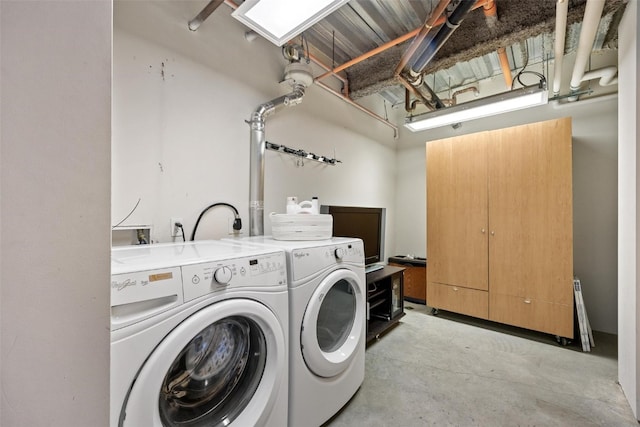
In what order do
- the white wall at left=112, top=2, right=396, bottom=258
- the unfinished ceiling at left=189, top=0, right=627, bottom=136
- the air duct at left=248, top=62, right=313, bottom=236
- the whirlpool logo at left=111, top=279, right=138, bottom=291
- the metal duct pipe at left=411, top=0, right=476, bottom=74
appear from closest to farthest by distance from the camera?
the whirlpool logo at left=111, top=279, right=138, bottom=291 < the metal duct pipe at left=411, top=0, right=476, bottom=74 < the white wall at left=112, top=2, right=396, bottom=258 < the unfinished ceiling at left=189, top=0, right=627, bottom=136 < the air duct at left=248, top=62, right=313, bottom=236

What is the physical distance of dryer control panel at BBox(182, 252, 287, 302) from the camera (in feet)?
2.95

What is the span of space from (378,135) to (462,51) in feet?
5.71

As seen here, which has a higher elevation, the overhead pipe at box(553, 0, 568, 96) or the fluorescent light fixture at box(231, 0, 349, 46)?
the overhead pipe at box(553, 0, 568, 96)

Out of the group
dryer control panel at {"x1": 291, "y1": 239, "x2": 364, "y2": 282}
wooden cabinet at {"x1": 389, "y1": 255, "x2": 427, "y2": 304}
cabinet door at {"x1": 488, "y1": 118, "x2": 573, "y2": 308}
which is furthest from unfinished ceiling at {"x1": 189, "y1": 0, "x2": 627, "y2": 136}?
wooden cabinet at {"x1": 389, "y1": 255, "x2": 427, "y2": 304}

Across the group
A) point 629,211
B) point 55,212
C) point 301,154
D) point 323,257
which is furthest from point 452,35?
point 55,212

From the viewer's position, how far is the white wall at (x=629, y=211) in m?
1.54

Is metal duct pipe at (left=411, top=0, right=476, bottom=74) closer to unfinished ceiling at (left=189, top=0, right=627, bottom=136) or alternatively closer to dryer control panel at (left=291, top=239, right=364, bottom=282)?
unfinished ceiling at (left=189, top=0, right=627, bottom=136)

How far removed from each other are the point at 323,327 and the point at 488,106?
231 centimetres

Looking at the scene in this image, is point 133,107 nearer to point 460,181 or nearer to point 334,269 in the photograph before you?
point 334,269

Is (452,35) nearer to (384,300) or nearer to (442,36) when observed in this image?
(442,36)

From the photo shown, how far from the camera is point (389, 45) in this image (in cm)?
212

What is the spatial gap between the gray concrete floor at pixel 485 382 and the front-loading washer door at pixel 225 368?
679 millimetres

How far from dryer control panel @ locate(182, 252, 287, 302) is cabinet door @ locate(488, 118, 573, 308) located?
2.49 meters

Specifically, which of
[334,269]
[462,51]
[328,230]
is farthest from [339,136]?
[334,269]
